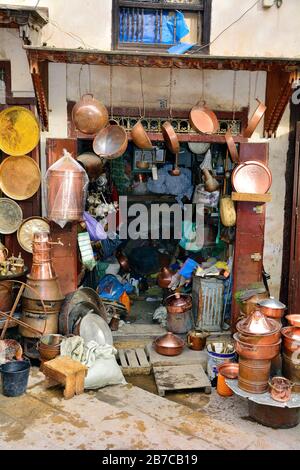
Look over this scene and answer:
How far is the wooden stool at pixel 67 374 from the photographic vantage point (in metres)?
5.58

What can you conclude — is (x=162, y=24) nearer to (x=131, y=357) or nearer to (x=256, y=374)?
(x=131, y=357)

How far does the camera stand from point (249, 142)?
24.7 feet

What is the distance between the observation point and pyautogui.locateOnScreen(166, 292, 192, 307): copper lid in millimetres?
8008

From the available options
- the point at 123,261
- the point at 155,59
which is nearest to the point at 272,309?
the point at 155,59

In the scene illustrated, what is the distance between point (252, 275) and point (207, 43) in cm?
371

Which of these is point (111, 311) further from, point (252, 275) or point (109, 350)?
point (252, 275)

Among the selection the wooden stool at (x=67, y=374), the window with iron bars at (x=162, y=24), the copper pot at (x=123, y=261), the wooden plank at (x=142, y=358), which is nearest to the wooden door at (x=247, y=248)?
the wooden plank at (x=142, y=358)

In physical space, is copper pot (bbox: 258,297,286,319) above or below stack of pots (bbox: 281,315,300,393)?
above

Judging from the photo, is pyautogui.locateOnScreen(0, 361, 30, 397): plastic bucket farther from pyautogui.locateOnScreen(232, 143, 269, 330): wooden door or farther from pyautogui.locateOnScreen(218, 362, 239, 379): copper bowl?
pyautogui.locateOnScreen(232, 143, 269, 330): wooden door

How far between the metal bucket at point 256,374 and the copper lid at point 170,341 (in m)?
1.88

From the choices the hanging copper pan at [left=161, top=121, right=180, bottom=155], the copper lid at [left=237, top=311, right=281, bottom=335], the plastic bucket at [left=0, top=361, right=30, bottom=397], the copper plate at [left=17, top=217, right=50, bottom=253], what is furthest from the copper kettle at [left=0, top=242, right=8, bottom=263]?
the copper lid at [left=237, top=311, right=281, bottom=335]

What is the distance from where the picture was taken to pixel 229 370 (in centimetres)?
651

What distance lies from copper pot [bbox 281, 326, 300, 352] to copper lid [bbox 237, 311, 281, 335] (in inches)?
9.7
